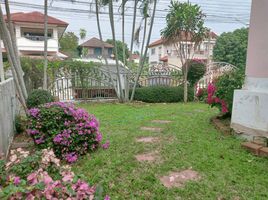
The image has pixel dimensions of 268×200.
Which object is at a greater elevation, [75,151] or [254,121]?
[254,121]

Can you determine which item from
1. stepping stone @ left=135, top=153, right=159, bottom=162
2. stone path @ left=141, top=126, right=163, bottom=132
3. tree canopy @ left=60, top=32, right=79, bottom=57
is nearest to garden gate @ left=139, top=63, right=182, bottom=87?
stone path @ left=141, top=126, right=163, bottom=132

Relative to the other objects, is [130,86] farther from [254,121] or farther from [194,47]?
[254,121]

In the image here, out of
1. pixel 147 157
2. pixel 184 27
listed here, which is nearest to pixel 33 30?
pixel 184 27

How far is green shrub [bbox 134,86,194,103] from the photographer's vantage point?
1016 cm

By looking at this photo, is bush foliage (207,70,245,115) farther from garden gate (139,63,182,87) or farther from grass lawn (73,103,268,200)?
garden gate (139,63,182,87)

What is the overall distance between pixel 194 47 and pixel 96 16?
14.9 ft

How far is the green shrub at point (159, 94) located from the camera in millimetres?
10164

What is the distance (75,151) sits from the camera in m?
3.40

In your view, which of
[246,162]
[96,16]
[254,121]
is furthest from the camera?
[96,16]

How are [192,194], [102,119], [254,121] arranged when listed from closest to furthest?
[192,194], [254,121], [102,119]

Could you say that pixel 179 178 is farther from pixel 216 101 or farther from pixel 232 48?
pixel 232 48

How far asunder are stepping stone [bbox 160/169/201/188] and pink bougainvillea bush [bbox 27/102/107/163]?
1.38 meters

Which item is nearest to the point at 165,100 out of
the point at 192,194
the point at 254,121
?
the point at 254,121

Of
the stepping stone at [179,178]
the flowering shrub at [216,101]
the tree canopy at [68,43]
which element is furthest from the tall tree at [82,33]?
the stepping stone at [179,178]
